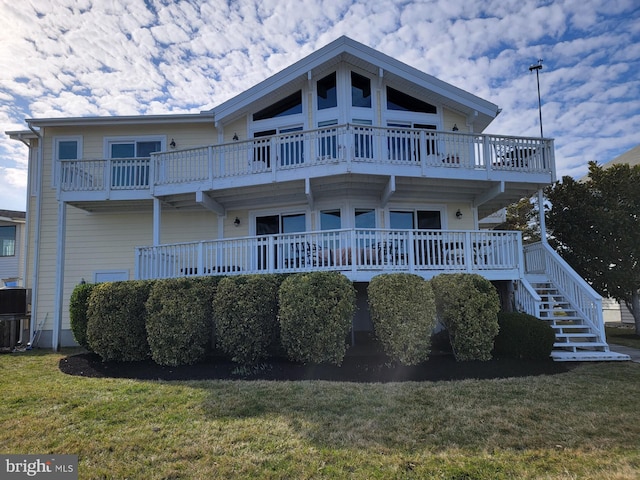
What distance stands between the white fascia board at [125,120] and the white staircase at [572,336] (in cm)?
1097

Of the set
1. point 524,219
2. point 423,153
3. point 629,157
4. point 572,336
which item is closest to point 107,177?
point 423,153

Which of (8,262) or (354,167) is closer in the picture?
(354,167)

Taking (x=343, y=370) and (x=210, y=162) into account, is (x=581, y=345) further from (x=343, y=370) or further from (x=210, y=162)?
(x=210, y=162)

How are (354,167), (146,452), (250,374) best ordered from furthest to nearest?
1. (354,167)
2. (250,374)
3. (146,452)

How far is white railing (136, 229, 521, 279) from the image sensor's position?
29.4 ft

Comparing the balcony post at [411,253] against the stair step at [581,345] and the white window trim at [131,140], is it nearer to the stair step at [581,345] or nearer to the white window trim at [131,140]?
the stair step at [581,345]

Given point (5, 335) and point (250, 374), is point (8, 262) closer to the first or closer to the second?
point (5, 335)

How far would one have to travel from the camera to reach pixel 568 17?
1039 cm

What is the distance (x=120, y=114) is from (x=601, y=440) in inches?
548

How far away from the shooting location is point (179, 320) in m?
7.95

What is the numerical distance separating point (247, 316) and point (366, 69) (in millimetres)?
8479

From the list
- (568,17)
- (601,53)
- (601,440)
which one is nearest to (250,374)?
(601,440)

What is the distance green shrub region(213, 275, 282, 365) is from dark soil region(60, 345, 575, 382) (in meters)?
0.34

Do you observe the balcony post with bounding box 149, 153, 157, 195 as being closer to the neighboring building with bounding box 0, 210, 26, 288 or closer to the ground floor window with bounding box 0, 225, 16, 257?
the neighboring building with bounding box 0, 210, 26, 288
